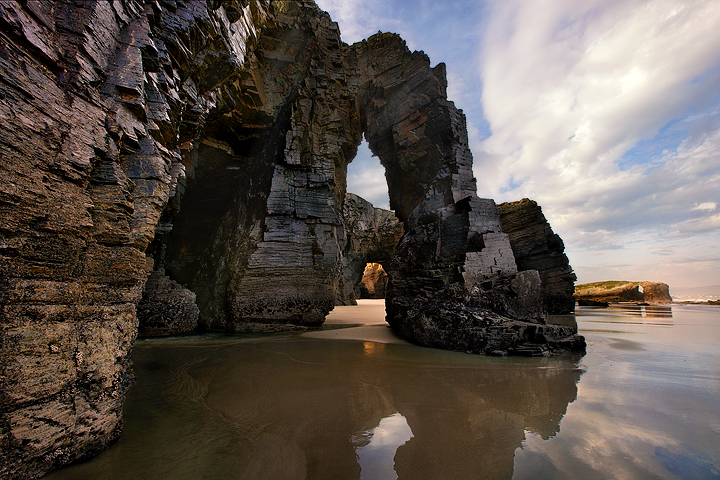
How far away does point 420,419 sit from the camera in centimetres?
238

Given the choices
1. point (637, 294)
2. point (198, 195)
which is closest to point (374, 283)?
point (198, 195)

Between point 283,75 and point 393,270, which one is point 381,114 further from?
point 393,270

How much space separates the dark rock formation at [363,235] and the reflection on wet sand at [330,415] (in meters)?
16.6

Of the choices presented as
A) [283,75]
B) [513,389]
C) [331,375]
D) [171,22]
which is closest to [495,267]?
[513,389]

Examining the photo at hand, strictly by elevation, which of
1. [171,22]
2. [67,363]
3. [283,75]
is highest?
[283,75]

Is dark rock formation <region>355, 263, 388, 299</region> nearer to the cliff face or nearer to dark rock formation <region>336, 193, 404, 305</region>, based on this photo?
dark rock formation <region>336, 193, 404, 305</region>

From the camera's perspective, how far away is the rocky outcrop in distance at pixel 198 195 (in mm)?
1671

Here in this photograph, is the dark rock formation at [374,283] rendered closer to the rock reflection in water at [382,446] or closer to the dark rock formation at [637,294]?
the dark rock formation at [637,294]

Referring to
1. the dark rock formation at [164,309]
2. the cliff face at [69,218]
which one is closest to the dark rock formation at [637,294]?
the dark rock formation at [164,309]

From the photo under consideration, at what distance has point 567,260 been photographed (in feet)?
37.0

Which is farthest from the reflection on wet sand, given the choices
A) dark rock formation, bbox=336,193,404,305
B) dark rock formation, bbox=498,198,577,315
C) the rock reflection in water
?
dark rock formation, bbox=336,193,404,305

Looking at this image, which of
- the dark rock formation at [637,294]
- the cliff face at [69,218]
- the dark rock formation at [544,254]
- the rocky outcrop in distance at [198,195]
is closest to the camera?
the cliff face at [69,218]

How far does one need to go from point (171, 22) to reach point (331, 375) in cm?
489

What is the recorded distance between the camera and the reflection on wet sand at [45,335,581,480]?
69.2 inches
